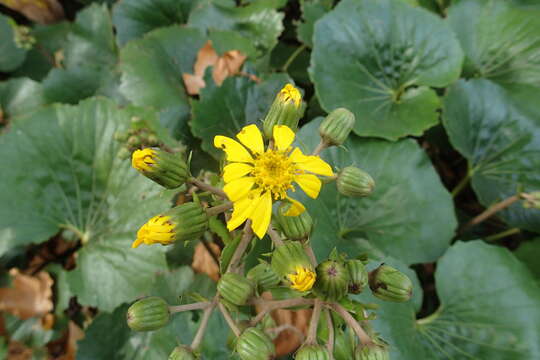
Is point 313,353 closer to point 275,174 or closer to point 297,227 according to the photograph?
point 297,227

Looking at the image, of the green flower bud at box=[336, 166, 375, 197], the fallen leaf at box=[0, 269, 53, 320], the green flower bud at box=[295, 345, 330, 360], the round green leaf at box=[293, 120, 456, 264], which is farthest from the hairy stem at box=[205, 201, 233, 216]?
the fallen leaf at box=[0, 269, 53, 320]

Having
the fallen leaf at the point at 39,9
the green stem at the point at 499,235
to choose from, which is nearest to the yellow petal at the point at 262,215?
the green stem at the point at 499,235

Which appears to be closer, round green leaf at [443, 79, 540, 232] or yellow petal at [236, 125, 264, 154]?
yellow petal at [236, 125, 264, 154]

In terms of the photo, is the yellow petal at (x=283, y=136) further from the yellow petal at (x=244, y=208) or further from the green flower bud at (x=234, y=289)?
the green flower bud at (x=234, y=289)

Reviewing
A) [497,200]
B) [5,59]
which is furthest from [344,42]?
[5,59]

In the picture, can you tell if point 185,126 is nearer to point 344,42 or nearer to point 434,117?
point 344,42

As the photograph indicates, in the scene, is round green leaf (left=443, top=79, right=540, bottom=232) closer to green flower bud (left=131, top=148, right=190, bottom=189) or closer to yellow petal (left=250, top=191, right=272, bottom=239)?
yellow petal (left=250, top=191, right=272, bottom=239)
